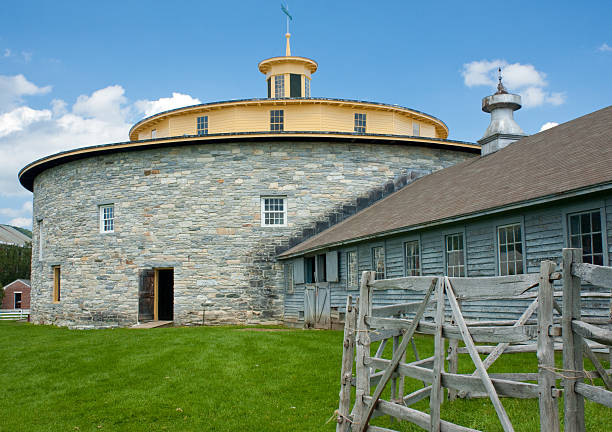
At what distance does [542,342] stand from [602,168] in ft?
24.2

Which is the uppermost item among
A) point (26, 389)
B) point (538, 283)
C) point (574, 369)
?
point (538, 283)

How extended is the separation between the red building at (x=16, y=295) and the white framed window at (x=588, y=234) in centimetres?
5508

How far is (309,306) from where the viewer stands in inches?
830

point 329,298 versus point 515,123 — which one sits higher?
point 515,123

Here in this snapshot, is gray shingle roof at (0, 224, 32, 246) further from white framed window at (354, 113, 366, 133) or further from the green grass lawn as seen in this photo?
the green grass lawn

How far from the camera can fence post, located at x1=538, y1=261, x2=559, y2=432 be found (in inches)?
171

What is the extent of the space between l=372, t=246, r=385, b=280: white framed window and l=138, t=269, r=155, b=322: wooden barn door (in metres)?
10.5

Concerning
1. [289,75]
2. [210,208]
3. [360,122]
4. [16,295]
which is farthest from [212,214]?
[16,295]

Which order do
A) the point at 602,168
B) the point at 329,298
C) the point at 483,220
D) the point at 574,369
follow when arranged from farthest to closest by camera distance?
the point at 329,298
the point at 483,220
the point at 602,168
the point at 574,369

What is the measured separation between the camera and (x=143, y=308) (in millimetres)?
24047

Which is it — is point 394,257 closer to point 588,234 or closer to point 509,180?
point 509,180

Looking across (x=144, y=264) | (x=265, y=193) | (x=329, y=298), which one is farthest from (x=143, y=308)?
(x=329, y=298)

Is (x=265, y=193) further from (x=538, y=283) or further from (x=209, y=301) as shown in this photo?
(x=538, y=283)

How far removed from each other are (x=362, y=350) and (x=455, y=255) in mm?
8666
